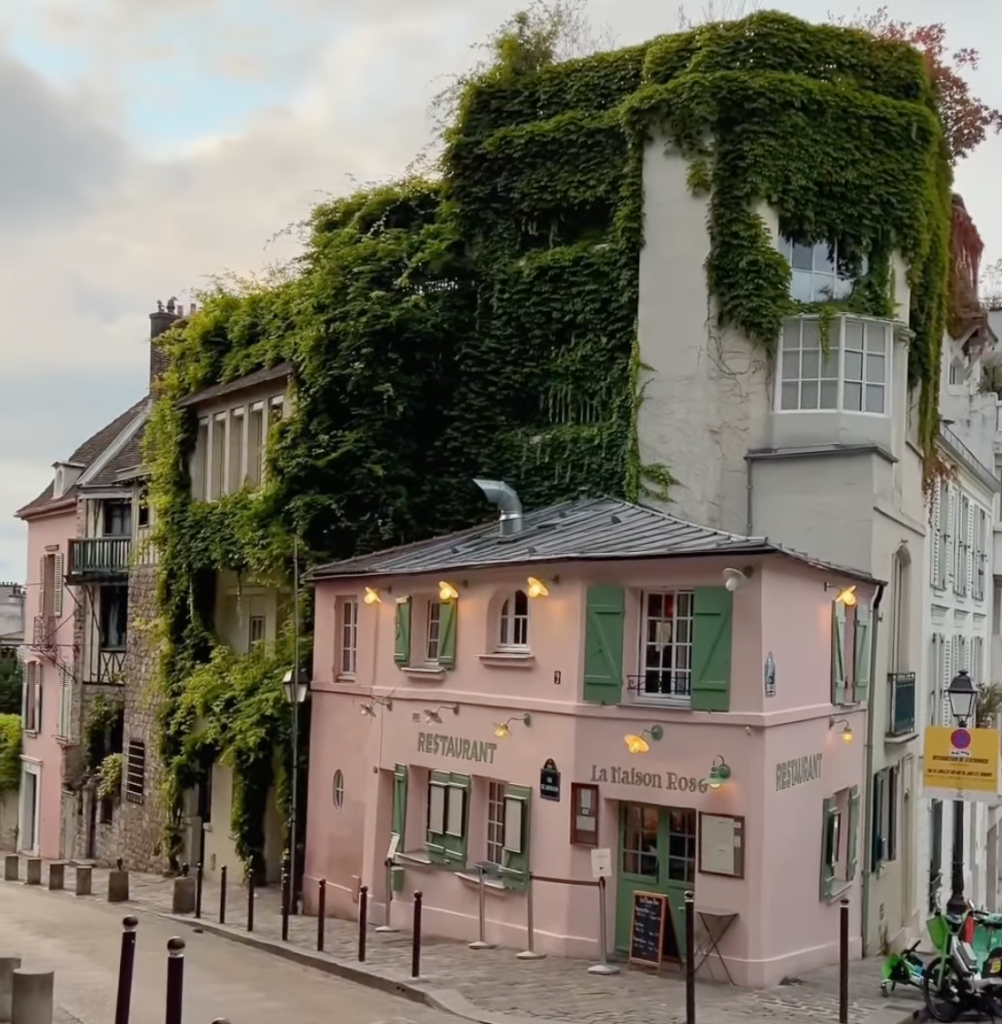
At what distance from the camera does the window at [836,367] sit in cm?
2272

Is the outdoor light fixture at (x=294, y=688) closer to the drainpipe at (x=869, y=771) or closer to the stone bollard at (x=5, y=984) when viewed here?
the drainpipe at (x=869, y=771)

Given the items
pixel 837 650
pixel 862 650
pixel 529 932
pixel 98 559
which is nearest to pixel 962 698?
pixel 837 650

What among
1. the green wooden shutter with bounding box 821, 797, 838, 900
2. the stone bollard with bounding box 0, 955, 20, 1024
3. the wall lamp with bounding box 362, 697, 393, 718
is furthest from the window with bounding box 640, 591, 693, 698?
the stone bollard with bounding box 0, 955, 20, 1024

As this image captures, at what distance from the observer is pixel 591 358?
80.3 feet

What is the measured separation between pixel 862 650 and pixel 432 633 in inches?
222

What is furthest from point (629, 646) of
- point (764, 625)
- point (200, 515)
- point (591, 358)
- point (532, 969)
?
point (200, 515)

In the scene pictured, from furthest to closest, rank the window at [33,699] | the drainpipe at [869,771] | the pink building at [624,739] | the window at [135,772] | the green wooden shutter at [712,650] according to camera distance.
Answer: the window at [33,699] → the window at [135,772] → the drainpipe at [869,771] → the green wooden shutter at [712,650] → the pink building at [624,739]

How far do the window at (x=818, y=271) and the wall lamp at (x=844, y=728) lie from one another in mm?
7617

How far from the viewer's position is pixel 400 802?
1958 cm

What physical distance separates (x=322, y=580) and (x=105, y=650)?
50.7 feet

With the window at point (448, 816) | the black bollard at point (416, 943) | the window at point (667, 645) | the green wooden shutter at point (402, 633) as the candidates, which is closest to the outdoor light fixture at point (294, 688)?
the green wooden shutter at point (402, 633)

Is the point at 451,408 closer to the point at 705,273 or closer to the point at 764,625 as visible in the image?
the point at 705,273

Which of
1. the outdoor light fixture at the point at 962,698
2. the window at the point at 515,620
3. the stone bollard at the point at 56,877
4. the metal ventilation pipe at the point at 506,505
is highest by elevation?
the metal ventilation pipe at the point at 506,505

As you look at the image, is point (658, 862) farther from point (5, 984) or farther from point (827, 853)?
point (5, 984)
